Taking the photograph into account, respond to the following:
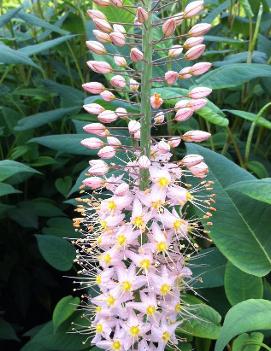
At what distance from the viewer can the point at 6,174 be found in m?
1.83

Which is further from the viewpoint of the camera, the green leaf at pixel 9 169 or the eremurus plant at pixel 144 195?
the green leaf at pixel 9 169

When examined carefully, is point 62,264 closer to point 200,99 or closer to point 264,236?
point 264,236

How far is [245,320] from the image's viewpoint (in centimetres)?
131

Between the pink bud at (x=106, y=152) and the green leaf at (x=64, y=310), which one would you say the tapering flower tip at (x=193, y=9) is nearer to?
the pink bud at (x=106, y=152)

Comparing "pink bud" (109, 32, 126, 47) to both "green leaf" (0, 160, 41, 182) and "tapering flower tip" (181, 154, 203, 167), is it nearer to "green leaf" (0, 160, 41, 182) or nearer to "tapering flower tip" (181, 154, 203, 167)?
"tapering flower tip" (181, 154, 203, 167)

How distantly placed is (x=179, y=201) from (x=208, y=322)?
36 cm

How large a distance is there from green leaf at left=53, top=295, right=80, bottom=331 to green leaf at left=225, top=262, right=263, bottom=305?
1.54 ft

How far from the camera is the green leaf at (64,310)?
1.82 m

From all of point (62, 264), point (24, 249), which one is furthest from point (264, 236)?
point (24, 249)

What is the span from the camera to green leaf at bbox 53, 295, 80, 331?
5.98ft

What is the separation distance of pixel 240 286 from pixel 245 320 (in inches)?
15.0

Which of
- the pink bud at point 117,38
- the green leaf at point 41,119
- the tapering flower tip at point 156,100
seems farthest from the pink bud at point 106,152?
the green leaf at point 41,119

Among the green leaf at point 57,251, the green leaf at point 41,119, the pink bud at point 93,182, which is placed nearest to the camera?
the pink bud at point 93,182

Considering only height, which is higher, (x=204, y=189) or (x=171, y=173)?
(x=171, y=173)
